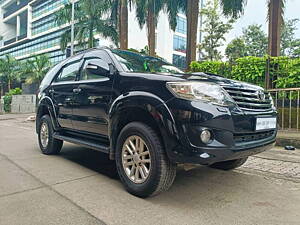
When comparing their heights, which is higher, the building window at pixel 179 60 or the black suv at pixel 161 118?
the building window at pixel 179 60

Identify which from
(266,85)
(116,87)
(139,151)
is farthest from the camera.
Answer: (266,85)

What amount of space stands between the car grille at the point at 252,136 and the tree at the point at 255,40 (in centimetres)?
3193

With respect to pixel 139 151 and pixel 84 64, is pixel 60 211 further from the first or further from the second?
pixel 84 64

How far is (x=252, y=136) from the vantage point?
2715 mm

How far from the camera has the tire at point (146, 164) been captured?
2566 mm

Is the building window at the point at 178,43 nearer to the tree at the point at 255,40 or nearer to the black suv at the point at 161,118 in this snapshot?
the tree at the point at 255,40

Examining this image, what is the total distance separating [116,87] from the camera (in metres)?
3.11

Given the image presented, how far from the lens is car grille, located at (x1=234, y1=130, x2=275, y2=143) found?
8.40 ft

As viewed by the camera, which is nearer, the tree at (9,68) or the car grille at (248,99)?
the car grille at (248,99)

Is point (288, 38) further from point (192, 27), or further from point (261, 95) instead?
point (261, 95)

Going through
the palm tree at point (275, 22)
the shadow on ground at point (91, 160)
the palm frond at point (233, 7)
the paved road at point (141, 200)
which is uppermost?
the palm frond at point (233, 7)

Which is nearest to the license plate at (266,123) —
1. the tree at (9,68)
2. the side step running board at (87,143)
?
the side step running board at (87,143)

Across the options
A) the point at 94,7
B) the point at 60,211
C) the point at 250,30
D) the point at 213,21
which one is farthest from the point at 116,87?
the point at 250,30

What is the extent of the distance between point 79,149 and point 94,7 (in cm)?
1243
